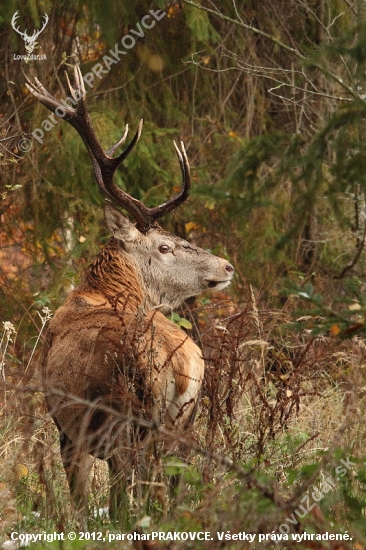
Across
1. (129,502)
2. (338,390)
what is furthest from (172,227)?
(129,502)

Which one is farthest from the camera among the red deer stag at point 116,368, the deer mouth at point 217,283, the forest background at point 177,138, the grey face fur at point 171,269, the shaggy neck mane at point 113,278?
the forest background at point 177,138

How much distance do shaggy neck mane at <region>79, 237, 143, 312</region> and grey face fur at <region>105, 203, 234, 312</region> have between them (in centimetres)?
14

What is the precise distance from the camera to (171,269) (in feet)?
22.9

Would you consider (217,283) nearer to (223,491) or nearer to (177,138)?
(223,491)

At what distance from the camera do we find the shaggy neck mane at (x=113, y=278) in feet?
20.7

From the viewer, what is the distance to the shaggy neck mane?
6320 mm

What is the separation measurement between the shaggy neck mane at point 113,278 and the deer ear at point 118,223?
0.07 metres

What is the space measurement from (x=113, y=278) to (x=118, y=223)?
42 centimetres

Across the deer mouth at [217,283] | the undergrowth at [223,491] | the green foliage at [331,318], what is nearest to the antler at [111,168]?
the deer mouth at [217,283]

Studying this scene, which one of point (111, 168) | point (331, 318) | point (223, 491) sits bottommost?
point (223, 491)

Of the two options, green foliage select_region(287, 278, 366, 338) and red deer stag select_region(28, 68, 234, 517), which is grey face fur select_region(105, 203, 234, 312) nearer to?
red deer stag select_region(28, 68, 234, 517)

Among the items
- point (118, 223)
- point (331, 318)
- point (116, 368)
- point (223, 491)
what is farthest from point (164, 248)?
point (331, 318)

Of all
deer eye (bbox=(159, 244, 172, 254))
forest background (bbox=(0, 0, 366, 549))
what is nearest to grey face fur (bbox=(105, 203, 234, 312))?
deer eye (bbox=(159, 244, 172, 254))

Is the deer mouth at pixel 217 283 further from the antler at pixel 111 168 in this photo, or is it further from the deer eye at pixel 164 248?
the antler at pixel 111 168
